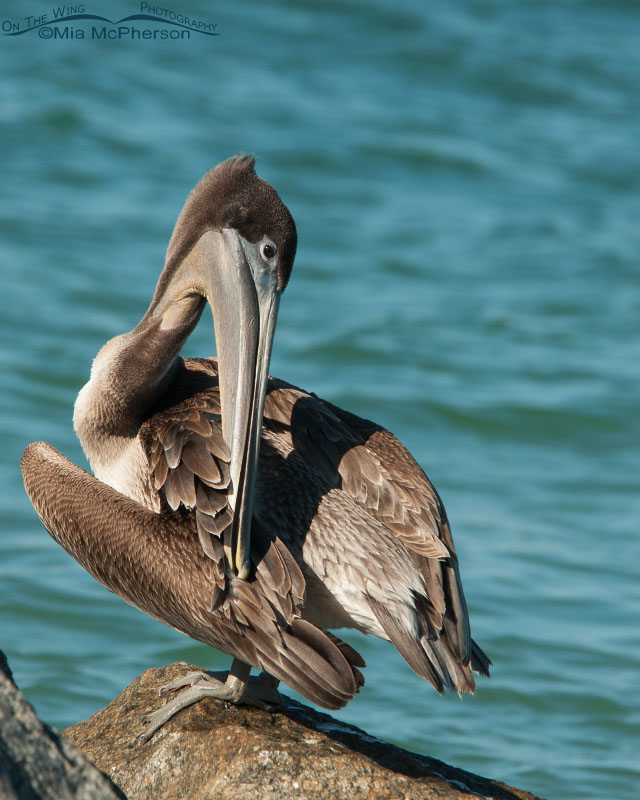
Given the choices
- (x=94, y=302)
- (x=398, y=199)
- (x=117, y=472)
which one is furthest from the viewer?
(x=398, y=199)

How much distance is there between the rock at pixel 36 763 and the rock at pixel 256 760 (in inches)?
50.0

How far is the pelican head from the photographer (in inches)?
155

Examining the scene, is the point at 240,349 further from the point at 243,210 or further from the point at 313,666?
the point at 313,666

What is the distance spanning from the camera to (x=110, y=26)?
15570mm

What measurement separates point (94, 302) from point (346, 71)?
6.48 m

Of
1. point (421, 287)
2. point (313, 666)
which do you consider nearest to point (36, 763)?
point (313, 666)

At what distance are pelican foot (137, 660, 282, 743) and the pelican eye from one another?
57.9 inches

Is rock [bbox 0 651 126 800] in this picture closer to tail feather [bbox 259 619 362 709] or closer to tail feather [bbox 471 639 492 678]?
tail feather [bbox 259 619 362 709]

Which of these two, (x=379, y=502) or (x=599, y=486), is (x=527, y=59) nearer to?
(x=599, y=486)

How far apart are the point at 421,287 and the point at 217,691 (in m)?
8.80

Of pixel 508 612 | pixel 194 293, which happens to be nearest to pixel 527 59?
pixel 508 612

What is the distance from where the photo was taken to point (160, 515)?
422 cm

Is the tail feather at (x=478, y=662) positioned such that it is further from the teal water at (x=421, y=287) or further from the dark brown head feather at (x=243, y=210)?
the teal water at (x=421, y=287)

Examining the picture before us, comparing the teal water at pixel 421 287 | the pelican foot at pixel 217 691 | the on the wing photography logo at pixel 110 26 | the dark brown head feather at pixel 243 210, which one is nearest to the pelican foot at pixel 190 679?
the pelican foot at pixel 217 691
